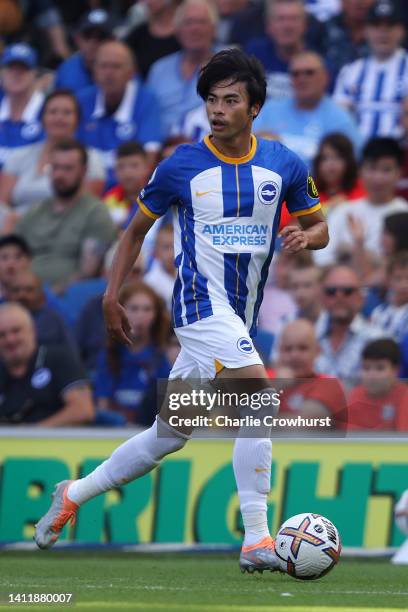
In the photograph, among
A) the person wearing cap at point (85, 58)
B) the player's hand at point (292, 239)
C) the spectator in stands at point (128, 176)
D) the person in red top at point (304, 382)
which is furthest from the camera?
the person wearing cap at point (85, 58)

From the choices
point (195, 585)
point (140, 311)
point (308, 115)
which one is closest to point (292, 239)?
point (195, 585)

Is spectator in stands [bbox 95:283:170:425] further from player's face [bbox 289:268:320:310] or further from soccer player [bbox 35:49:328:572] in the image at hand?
soccer player [bbox 35:49:328:572]

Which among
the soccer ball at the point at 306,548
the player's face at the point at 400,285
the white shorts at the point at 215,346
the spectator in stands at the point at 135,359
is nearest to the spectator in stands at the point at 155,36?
the spectator in stands at the point at 135,359

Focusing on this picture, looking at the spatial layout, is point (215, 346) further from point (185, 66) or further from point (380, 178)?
point (185, 66)

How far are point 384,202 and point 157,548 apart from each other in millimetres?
4071

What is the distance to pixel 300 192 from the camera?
7.73 meters

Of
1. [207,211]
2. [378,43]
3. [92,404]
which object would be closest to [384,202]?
[378,43]

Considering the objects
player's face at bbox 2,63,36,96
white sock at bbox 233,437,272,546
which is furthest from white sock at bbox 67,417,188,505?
player's face at bbox 2,63,36,96

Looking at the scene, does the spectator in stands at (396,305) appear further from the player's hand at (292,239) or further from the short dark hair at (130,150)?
the player's hand at (292,239)

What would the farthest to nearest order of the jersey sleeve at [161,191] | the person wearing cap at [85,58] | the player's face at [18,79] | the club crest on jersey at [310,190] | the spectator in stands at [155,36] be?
1. the spectator in stands at [155,36]
2. the person wearing cap at [85,58]
3. the player's face at [18,79]
4. the club crest on jersey at [310,190]
5. the jersey sleeve at [161,191]

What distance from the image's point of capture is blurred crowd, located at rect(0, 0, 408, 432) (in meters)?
11.4

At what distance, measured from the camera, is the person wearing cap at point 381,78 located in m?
14.3

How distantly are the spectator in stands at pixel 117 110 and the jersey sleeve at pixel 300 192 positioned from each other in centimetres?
709

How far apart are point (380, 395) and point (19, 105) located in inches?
252
